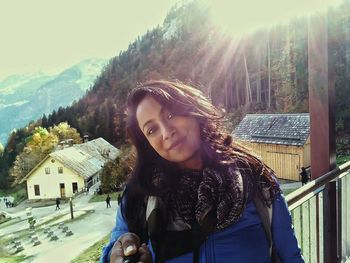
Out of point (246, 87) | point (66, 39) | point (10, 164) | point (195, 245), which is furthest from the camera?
point (10, 164)

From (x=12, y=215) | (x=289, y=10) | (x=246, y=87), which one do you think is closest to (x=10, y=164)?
(x=12, y=215)

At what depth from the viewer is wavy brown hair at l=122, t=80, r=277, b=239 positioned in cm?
66

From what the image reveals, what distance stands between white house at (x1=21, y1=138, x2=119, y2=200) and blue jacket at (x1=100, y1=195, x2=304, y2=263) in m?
15.3

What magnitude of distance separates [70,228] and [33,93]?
13202mm

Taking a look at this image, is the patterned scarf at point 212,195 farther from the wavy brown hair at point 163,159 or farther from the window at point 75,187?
the window at point 75,187

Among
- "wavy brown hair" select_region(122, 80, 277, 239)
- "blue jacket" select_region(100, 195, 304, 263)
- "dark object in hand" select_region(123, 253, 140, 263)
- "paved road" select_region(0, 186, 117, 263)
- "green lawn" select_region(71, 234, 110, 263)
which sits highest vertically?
"wavy brown hair" select_region(122, 80, 277, 239)

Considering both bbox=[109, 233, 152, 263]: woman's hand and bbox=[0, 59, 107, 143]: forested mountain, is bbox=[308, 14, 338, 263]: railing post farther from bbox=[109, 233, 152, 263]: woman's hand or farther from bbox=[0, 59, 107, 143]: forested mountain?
bbox=[0, 59, 107, 143]: forested mountain

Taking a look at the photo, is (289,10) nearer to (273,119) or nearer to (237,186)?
(237,186)

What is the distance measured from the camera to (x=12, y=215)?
17.0 metres

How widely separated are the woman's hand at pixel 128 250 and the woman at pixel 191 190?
4cm

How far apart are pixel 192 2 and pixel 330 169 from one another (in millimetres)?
6529

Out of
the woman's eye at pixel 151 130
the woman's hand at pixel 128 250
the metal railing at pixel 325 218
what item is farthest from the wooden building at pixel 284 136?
the woman's hand at pixel 128 250

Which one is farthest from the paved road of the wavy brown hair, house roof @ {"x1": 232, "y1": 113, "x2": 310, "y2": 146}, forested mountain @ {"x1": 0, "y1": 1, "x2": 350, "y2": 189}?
the wavy brown hair

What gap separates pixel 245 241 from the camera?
0.63 meters
